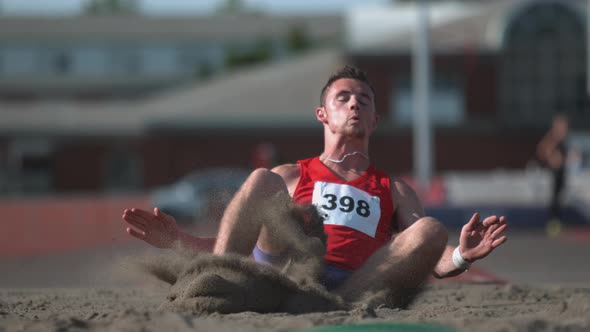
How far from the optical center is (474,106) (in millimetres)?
43750

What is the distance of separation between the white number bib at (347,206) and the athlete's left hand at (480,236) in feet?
1.70

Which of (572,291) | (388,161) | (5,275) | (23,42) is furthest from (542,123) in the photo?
(23,42)

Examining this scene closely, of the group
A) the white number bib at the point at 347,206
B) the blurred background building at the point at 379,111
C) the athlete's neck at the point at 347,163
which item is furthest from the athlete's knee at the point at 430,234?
the blurred background building at the point at 379,111

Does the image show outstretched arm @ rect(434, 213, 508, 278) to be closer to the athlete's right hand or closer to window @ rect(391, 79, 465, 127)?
the athlete's right hand

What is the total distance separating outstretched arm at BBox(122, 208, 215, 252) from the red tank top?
0.58 meters

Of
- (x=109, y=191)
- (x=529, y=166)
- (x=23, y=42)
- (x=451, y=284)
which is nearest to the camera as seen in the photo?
(x=451, y=284)

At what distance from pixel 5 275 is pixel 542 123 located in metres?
33.7

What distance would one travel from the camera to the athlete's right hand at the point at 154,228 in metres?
5.53

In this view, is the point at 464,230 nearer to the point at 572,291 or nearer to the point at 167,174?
the point at 572,291

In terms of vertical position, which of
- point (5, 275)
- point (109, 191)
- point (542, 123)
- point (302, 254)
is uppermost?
point (302, 254)

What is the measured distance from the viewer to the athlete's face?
570cm

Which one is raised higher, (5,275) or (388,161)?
(5,275)

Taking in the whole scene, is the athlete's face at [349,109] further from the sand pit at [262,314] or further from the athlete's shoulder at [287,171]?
the sand pit at [262,314]

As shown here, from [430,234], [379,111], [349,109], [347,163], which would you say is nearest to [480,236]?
[430,234]
